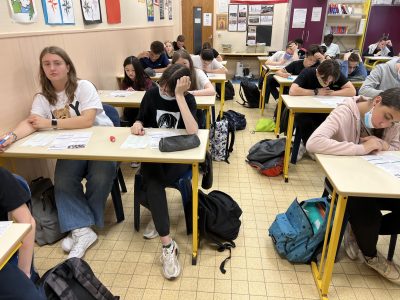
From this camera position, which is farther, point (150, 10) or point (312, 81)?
point (150, 10)

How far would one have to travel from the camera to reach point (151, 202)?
1.79 metres

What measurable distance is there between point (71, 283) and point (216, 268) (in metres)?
0.85

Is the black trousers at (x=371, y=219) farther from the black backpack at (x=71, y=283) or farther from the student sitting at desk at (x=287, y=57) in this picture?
the student sitting at desk at (x=287, y=57)

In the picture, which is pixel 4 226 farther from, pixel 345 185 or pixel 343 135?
pixel 343 135

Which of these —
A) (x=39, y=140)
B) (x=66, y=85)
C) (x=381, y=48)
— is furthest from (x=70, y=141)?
(x=381, y=48)

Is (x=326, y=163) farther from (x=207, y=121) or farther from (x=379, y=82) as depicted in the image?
(x=379, y=82)

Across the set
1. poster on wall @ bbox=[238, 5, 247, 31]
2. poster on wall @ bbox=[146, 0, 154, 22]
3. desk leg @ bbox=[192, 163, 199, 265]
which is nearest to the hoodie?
desk leg @ bbox=[192, 163, 199, 265]

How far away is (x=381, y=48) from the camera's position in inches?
267

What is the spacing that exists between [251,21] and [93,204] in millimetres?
6853

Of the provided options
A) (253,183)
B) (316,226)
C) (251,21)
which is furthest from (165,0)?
(316,226)

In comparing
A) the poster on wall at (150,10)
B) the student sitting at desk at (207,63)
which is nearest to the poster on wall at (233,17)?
the poster on wall at (150,10)

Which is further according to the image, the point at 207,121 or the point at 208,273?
the point at 207,121

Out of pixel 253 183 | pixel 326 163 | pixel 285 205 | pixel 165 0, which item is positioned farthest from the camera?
pixel 165 0

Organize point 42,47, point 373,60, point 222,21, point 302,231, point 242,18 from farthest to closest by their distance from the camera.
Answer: point 222,21, point 242,18, point 373,60, point 42,47, point 302,231
